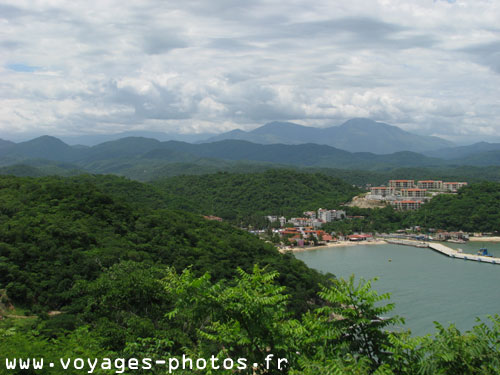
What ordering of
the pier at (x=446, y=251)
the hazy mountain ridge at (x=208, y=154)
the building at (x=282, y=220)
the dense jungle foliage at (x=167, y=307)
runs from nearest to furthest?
the dense jungle foliage at (x=167, y=307) < the pier at (x=446, y=251) < the building at (x=282, y=220) < the hazy mountain ridge at (x=208, y=154)

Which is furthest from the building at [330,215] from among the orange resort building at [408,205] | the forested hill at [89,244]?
the forested hill at [89,244]

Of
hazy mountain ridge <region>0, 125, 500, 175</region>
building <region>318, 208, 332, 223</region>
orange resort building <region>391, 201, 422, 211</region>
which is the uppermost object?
hazy mountain ridge <region>0, 125, 500, 175</region>

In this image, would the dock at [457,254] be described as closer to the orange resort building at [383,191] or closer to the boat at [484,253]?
the boat at [484,253]

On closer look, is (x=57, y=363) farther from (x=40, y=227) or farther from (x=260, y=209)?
(x=260, y=209)

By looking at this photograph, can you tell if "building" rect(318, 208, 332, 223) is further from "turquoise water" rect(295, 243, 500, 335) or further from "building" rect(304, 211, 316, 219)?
"turquoise water" rect(295, 243, 500, 335)

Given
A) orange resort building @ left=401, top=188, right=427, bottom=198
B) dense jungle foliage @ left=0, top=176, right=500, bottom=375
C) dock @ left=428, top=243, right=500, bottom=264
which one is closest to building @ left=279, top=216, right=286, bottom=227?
dock @ left=428, top=243, right=500, bottom=264

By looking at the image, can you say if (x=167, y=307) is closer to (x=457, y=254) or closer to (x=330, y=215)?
(x=457, y=254)

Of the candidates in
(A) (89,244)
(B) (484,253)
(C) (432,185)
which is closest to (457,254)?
(B) (484,253)
